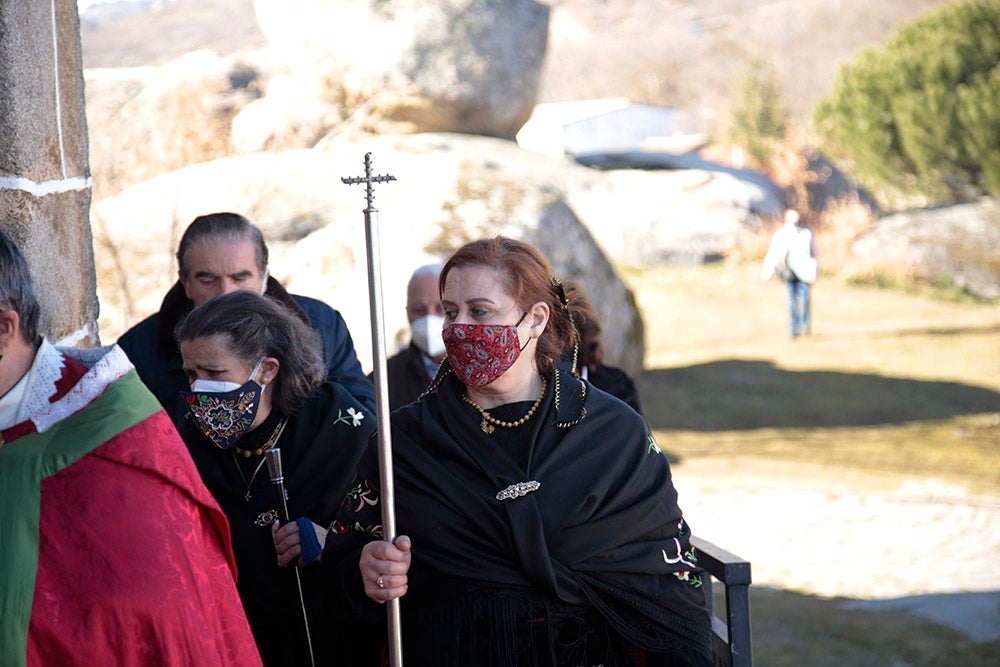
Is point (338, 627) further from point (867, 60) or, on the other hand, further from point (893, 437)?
point (867, 60)

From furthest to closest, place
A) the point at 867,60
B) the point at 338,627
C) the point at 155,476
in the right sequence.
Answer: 1. the point at 867,60
2. the point at 338,627
3. the point at 155,476

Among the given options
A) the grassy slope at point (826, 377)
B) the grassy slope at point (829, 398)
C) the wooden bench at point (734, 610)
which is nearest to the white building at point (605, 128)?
the grassy slope at point (826, 377)

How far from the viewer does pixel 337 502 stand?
343cm

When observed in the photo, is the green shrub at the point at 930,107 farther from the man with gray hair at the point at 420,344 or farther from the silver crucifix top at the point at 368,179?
the silver crucifix top at the point at 368,179

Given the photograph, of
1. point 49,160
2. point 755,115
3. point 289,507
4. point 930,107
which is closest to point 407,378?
point 289,507

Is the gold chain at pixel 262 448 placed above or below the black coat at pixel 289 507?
above

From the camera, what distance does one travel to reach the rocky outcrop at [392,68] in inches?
502

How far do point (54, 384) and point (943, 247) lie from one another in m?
19.6

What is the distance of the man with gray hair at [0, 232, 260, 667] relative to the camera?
2258 millimetres

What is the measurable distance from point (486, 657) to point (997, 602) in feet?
15.0

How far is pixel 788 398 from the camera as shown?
13125 millimetres

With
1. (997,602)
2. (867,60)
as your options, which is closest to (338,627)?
(997,602)

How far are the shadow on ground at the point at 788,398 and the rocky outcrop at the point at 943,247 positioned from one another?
6.75 m

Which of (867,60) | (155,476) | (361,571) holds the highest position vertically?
(867,60)
